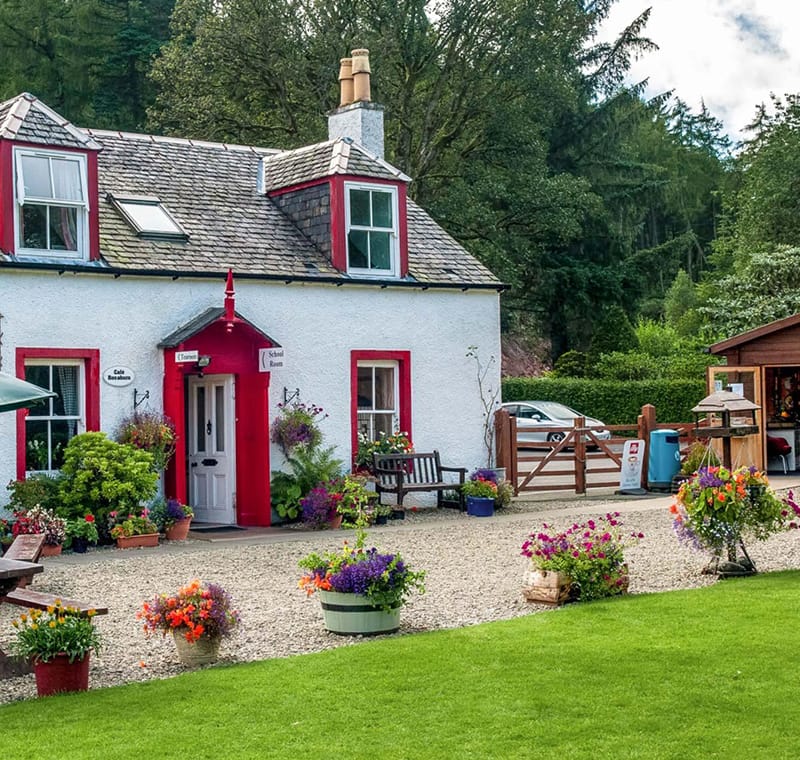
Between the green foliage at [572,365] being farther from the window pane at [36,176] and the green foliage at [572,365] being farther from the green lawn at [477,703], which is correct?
the green lawn at [477,703]

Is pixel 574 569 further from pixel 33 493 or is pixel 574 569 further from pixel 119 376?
pixel 119 376

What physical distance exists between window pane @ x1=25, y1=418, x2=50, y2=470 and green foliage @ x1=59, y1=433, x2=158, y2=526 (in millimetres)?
517

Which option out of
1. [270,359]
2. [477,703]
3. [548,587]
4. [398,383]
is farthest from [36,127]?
[477,703]

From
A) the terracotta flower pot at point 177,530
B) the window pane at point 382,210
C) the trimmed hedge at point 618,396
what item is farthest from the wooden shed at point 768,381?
the terracotta flower pot at point 177,530

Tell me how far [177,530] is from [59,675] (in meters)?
8.56

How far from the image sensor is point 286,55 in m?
35.5

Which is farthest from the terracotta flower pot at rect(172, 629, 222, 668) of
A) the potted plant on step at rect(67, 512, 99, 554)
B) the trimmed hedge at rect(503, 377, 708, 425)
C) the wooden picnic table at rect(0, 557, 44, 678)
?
the trimmed hedge at rect(503, 377, 708, 425)

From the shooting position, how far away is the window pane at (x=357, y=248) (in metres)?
19.8

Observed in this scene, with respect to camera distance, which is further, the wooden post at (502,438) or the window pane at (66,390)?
the wooden post at (502,438)

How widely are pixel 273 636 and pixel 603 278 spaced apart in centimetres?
3517

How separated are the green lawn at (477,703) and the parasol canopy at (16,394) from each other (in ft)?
8.36

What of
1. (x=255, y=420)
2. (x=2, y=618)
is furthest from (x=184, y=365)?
(x=2, y=618)

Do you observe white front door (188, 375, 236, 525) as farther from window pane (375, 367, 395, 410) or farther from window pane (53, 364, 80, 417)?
window pane (375, 367, 395, 410)

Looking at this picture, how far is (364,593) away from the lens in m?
9.90
